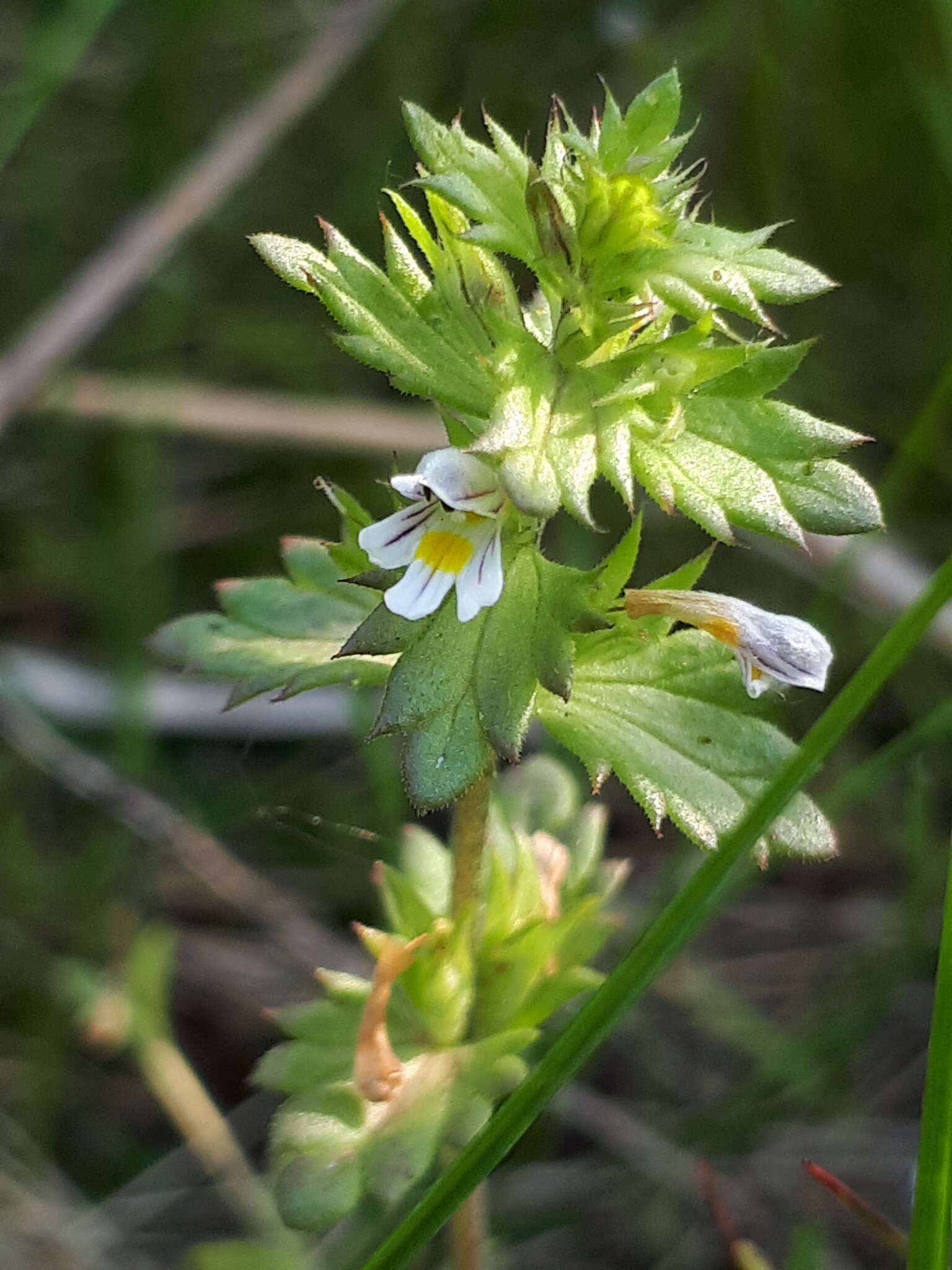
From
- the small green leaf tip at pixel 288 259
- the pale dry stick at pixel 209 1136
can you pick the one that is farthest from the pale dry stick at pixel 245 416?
the small green leaf tip at pixel 288 259

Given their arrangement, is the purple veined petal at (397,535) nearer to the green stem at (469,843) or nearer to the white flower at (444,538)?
the white flower at (444,538)

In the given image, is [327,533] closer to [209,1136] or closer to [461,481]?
[209,1136]

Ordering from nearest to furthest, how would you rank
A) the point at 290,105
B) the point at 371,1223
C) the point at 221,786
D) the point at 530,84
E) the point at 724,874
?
the point at 724,874 → the point at 371,1223 → the point at 221,786 → the point at 290,105 → the point at 530,84

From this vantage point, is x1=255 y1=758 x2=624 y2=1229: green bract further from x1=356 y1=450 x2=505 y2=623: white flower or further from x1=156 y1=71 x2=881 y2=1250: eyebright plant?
x1=356 y1=450 x2=505 y2=623: white flower

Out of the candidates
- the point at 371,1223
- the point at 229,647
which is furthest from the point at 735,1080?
the point at 229,647

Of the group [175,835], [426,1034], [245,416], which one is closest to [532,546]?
[426,1034]

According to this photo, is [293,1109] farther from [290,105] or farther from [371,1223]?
[290,105]
